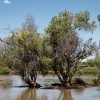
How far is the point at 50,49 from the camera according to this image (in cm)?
3158

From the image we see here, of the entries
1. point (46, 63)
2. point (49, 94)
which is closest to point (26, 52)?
point (46, 63)

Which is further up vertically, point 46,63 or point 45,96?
point 46,63

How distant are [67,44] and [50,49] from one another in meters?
2.25

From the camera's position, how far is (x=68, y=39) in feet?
101

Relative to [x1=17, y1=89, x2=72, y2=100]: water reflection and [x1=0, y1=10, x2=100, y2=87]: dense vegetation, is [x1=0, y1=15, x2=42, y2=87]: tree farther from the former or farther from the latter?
[x1=17, y1=89, x2=72, y2=100]: water reflection

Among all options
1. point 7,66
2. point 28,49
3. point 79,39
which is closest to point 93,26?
point 79,39

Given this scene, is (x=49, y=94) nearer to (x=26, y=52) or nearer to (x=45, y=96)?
(x=45, y=96)

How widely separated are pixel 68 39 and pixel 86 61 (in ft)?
13.0

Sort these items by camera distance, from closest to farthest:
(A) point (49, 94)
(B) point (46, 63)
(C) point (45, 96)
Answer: (C) point (45, 96), (A) point (49, 94), (B) point (46, 63)

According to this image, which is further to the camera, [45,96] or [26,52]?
[26,52]

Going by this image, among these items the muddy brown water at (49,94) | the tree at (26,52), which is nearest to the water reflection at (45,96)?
the muddy brown water at (49,94)

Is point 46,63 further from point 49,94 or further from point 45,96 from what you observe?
point 45,96

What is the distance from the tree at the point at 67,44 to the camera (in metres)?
31.0

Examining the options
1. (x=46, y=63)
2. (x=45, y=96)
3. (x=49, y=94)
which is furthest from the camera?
(x=46, y=63)
